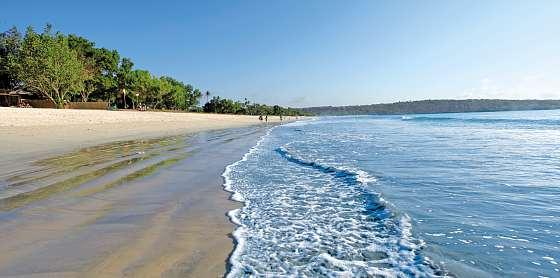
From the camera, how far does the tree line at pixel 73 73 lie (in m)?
40.5

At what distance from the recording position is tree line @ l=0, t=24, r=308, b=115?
4054cm

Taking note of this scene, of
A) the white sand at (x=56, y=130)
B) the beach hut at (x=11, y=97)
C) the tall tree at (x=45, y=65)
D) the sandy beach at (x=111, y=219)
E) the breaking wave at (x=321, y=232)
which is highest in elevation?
the tall tree at (x=45, y=65)

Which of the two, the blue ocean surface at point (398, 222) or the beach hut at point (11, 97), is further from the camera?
the beach hut at point (11, 97)

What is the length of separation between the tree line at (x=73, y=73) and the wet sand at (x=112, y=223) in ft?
129

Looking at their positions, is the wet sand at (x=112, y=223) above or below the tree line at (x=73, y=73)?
below

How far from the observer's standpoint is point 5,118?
818 inches

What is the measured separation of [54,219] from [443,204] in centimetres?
564

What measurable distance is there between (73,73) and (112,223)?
148 feet

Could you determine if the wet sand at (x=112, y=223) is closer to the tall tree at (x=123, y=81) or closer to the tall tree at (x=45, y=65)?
the tall tree at (x=45, y=65)

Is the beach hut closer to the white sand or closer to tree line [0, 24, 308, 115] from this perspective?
tree line [0, 24, 308, 115]

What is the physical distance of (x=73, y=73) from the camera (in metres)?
42.2

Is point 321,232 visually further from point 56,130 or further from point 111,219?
point 56,130

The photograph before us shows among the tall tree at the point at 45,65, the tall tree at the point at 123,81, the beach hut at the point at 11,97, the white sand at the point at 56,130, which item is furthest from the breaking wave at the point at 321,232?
the tall tree at the point at 123,81

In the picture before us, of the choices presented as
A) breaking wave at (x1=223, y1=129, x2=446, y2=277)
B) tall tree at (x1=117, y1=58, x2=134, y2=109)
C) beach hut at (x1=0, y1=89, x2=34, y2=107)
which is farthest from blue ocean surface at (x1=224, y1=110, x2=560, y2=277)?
tall tree at (x1=117, y1=58, x2=134, y2=109)
